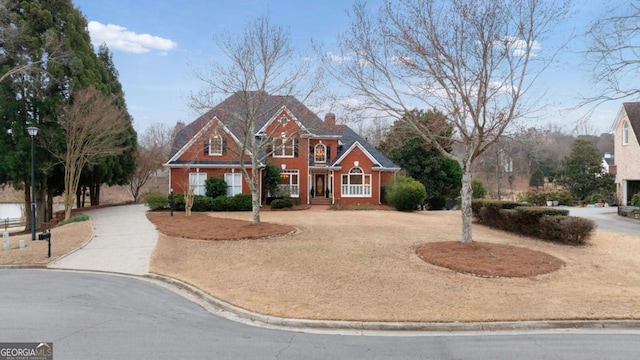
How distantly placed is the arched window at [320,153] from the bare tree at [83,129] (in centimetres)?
1442

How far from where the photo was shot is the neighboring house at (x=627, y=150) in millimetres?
29141

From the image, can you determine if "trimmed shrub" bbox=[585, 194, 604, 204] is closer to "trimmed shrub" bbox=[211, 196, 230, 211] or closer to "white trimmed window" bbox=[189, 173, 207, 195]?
"trimmed shrub" bbox=[211, 196, 230, 211]

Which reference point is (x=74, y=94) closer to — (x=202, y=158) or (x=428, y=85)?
(x=202, y=158)

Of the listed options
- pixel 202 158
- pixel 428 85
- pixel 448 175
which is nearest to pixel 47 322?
pixel 428 85

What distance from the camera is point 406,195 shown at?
1085 inches

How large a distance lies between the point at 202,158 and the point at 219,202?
4.15 m

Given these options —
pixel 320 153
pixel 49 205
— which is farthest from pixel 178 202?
pixel 320 153

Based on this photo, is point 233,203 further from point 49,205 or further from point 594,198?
point 594,198

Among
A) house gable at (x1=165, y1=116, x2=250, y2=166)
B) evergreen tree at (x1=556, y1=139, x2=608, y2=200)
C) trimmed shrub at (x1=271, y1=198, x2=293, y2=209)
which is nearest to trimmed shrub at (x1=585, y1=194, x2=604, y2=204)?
evergreen tree at (x1=556, y1=139, x2=608, y2=200)

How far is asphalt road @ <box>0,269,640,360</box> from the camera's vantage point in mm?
5539

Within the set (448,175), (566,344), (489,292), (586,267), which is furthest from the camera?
(448,175)

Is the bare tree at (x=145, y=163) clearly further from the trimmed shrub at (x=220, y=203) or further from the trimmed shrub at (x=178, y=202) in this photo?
the trimmed shrub at (x=220, y=203)

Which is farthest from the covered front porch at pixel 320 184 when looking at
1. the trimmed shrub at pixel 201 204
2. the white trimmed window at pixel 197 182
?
the trimmed shrub at pixel 201 204

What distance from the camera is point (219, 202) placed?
26.1 meters
